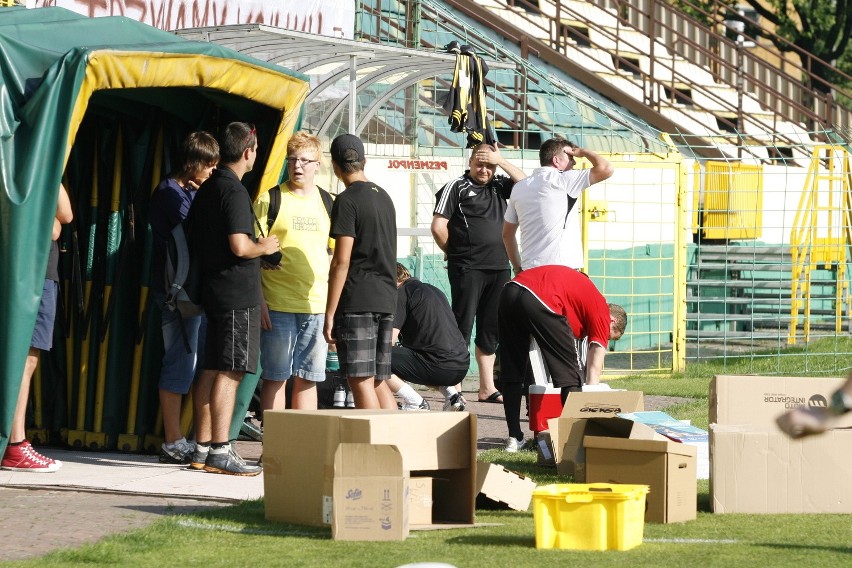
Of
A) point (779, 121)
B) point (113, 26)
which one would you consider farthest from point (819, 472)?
point (779, 121)

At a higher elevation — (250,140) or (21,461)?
(250,140)

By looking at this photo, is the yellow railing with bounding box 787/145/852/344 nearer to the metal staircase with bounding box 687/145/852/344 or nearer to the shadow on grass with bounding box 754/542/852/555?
the metal staircase with bounding box 687/145/852/344

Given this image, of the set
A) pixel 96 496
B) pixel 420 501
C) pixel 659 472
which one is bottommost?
pixel 96 496

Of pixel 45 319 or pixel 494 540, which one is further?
pixel 45 319

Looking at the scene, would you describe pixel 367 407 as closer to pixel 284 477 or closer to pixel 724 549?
pixel 284 477

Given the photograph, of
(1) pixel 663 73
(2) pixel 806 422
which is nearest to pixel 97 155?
(2) pixel 806 422

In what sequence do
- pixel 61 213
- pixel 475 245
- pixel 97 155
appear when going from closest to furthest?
pixel 61 213
pixel 97 155
pixel 475 245

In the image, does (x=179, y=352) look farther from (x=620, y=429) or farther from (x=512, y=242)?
(x=512, y=242)

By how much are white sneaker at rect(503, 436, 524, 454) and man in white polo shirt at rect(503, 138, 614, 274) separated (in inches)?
42.1

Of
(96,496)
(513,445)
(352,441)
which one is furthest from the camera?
(513,445)

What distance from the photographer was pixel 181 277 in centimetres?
762

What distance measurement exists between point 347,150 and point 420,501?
2.34 meters

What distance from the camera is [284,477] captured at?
630 centimetres

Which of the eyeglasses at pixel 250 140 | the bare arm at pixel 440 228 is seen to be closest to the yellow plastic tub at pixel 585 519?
the eyeglasses at pixel 250 140
